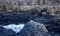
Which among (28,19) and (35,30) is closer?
(35,30)

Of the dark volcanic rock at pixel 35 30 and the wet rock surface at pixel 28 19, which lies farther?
the wet rock surface at pixel 28 19

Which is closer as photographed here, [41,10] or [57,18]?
[57,18]

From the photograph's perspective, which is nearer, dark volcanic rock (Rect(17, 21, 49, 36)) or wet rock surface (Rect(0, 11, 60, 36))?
dark volcanic rock (Rect(17, 21, 49, 36))

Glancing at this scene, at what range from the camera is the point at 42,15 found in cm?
828

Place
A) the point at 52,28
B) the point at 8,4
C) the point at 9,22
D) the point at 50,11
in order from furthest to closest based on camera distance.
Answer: the point at 8,4 < the point at 50,11 < the point at 9,22 < the point at 52,28

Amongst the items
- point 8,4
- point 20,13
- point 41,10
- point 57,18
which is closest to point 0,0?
point 8,4

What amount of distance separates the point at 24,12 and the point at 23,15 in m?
0.25

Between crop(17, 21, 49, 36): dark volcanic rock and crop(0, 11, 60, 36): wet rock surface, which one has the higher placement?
crop(17, 21, 49, 36): dark volcanic rock

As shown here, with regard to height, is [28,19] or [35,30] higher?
[35,30]

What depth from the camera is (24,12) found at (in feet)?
28.2

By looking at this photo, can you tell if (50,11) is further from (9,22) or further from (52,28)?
(9,22)

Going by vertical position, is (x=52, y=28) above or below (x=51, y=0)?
below

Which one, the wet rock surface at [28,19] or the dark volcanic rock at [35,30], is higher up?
the dark volcanic rock at [35,30]

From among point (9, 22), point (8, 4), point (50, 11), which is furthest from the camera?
point (8, 4)
